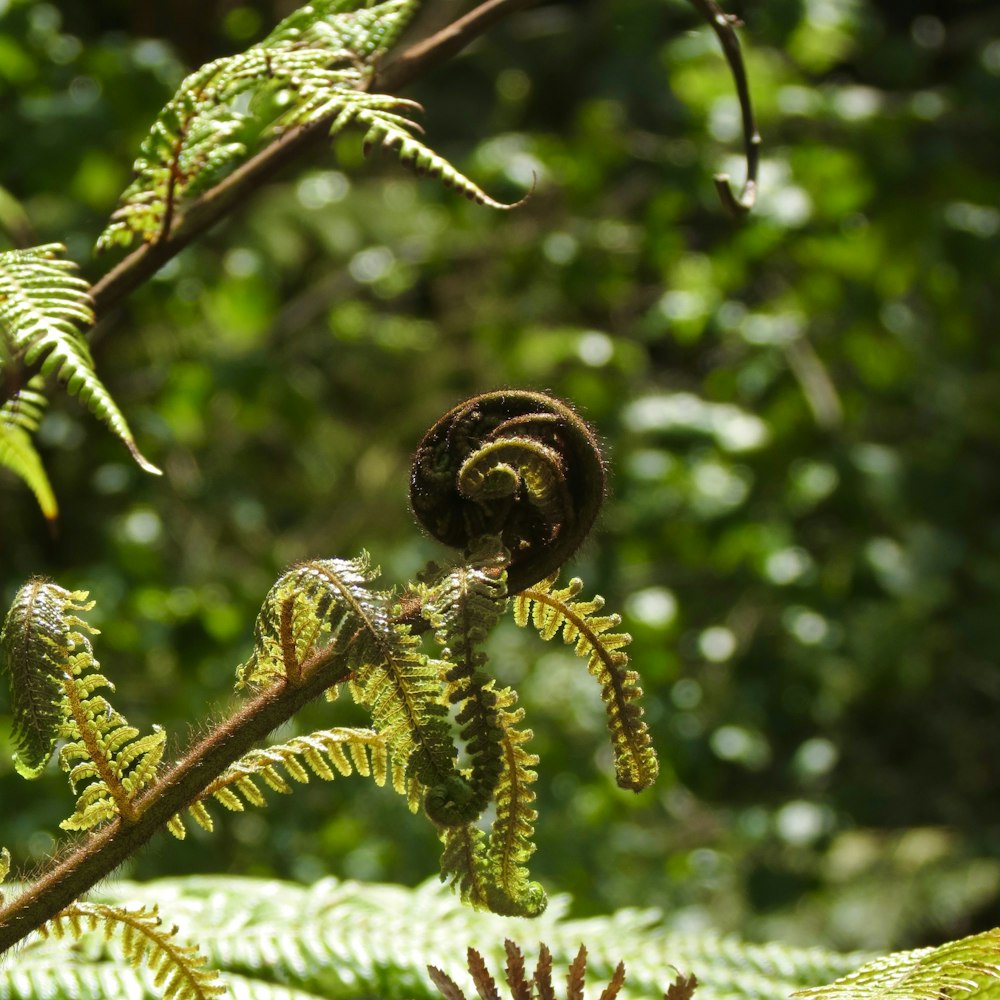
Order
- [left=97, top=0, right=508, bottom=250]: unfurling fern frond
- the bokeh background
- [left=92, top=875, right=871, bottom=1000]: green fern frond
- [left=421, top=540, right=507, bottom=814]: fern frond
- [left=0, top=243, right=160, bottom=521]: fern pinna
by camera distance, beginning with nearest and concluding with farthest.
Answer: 1. [left=421, top=540, right=507, bottom=814]: fern frond
2. [left=0, top=243, right=160, bottom=521]: fern pinna
3. [left=97, top=0, right=508, bottom=250]: unfurling fern frond
4. [left=92, top=875, right=871, bottom=1000]: green fern frond
5. the bokeh background

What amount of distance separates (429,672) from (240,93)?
0.45 meters

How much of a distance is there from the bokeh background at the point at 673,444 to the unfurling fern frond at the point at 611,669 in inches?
69.6

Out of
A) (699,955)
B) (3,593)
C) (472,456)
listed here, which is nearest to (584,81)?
(3,593)

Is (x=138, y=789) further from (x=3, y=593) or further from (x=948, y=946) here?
(x=3, y=593)

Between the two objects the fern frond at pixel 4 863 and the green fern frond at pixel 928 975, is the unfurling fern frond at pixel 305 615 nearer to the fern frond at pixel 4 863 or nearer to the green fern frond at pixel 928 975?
the fern frond at pixel 4 863

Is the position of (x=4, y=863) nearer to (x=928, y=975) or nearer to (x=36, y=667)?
(x=36, y=667)

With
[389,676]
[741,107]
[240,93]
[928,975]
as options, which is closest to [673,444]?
[741,107]

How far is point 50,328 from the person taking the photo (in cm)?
71

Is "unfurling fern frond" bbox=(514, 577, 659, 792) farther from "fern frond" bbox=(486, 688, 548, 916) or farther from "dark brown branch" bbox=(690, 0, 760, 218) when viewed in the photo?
"dark brown branch" bbox=(690, 0, 760, 218)

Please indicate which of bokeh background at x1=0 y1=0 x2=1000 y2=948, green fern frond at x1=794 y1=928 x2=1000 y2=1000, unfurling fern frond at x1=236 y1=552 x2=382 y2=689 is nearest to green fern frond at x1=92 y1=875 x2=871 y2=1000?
green fern frond at x1=794 y1=928 x2=1000 y2=1000

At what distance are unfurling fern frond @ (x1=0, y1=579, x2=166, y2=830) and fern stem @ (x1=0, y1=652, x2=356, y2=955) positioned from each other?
0.04ft

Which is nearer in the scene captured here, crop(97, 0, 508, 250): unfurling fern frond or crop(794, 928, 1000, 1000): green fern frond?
crop(794, 928, 1000, 1000): green fern frond

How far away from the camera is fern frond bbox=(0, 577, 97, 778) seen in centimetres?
63

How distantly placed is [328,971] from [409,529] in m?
2.20
